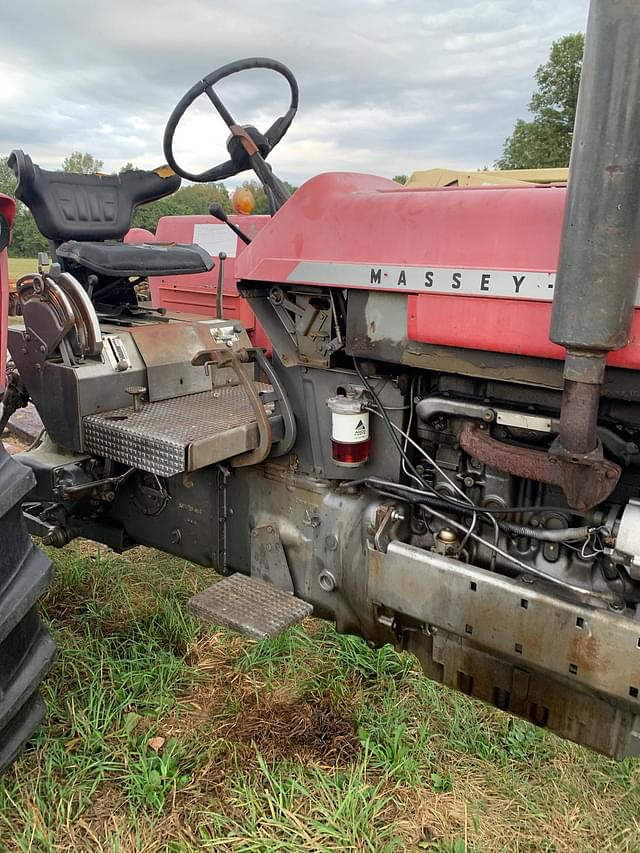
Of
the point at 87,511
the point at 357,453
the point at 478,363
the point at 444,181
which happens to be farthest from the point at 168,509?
the point at 444,181

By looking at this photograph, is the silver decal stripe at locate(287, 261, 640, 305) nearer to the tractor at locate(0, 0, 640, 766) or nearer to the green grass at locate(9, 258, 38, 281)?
the tractor at locate(0, 0, 640, 766)

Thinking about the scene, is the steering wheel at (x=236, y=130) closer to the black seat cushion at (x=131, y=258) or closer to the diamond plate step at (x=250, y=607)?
the black seat cushion at (x=131, y=258)

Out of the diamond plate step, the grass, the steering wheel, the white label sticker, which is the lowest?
the grass

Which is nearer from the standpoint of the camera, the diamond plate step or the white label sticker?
the diamond plate step

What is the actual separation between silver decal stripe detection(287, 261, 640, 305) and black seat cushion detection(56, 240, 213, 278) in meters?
1.03

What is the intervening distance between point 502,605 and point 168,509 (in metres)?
1.18

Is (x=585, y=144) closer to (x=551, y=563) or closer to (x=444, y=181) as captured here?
(x=551, y=563)

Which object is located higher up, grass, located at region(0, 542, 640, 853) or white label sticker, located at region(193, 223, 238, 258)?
white label sticker, located at region(193, 223, 238, 258)

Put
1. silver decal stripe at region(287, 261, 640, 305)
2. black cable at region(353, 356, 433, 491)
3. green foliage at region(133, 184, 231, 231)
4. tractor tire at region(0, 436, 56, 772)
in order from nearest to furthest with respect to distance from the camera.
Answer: silver decal stripe at region(287, 261, 640, 305) < tractor tire at region(0, 436, 56, 772) < black cable at region(353, 356, 433, 491) < green foliage at region(133, 184, 231, 231)

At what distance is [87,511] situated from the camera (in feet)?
7.65

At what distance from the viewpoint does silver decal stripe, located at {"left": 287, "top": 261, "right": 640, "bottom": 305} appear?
1.39 m

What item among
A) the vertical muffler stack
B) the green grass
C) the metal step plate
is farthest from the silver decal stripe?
the green grass

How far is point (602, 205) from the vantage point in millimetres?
1111

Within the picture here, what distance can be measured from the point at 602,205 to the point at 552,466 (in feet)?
1.80
